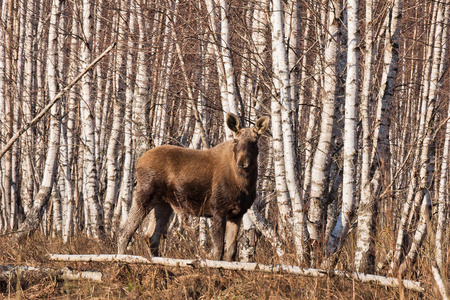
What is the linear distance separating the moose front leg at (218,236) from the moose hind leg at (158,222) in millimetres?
1125

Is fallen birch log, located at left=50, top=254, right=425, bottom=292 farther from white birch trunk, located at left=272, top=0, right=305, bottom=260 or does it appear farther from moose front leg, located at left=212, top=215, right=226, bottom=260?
moose front leg, located at left=212, top=215, right=226, bottom=260

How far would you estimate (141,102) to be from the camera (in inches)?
370

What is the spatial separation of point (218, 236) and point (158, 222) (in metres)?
1.30

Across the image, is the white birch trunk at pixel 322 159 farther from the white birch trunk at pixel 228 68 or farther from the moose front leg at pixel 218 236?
the white birch trunk at pixel 228 68

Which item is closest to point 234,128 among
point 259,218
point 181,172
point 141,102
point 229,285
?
point 181,172

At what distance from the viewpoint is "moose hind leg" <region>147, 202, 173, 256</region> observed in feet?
24.5

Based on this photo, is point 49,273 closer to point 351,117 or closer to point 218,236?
point 218,236

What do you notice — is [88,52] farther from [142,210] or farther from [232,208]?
[232,208]

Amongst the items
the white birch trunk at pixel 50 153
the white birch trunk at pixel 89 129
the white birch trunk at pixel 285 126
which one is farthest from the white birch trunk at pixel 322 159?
the white birch trunk at pixel 50 153

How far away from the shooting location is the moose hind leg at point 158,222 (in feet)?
24.5

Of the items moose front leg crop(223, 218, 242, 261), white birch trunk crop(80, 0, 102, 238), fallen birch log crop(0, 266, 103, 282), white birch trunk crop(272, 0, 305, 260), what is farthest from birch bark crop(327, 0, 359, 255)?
white birch trunk crop(80, 0, 102, 238)

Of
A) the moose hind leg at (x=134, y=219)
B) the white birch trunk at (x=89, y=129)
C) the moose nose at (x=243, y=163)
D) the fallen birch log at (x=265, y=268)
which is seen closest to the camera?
the fallen birch log at (x=265, y=268)

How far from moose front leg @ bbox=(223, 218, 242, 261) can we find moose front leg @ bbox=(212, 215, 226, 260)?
0.58ft

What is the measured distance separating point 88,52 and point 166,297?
5.89 m
